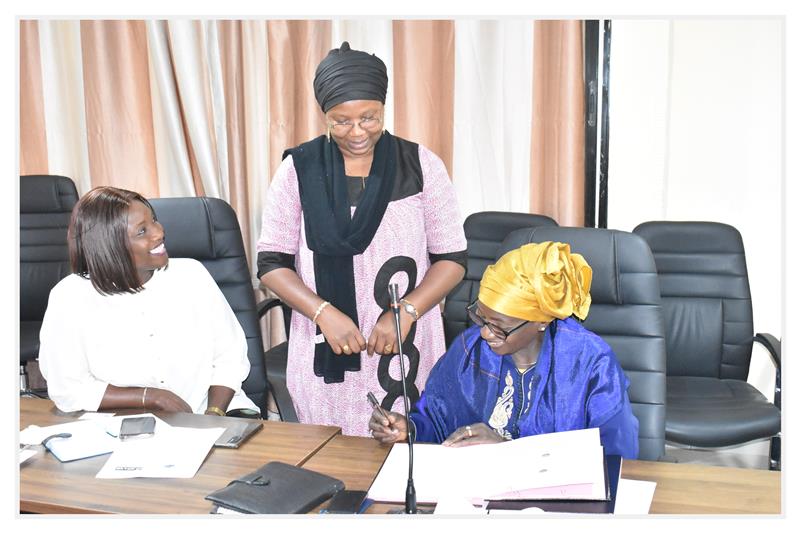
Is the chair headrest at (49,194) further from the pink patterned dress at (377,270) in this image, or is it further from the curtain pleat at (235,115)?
the pink patterned dress at (377,270)

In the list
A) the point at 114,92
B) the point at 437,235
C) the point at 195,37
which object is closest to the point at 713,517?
the point at 437,235

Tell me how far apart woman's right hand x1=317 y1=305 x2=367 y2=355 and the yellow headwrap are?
437mm

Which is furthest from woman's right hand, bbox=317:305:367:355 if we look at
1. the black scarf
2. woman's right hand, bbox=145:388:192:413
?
woman's right hand, bbox=145:388:192:413

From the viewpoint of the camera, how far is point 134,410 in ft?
6.29

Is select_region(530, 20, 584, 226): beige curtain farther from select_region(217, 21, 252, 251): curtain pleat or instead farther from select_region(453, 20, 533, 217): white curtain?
select_region(217, 21, 252, 251): curtain pleat

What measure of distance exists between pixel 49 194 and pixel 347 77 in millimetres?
2178

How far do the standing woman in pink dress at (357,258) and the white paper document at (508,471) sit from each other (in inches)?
20.2

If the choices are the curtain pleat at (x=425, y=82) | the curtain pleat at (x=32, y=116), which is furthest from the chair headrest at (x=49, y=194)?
the curtain pleat at (x=425, y=82)

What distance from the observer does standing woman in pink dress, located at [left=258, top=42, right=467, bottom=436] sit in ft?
6.56

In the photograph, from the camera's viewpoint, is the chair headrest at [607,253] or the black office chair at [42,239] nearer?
the chair headrest at [607,253]

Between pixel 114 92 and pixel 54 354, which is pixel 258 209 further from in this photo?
pixel 54 354

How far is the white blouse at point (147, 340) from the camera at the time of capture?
6.44ft

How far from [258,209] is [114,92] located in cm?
88

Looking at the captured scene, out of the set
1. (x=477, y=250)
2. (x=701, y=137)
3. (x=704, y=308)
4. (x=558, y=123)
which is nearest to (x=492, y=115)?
(x=558, y=123)
